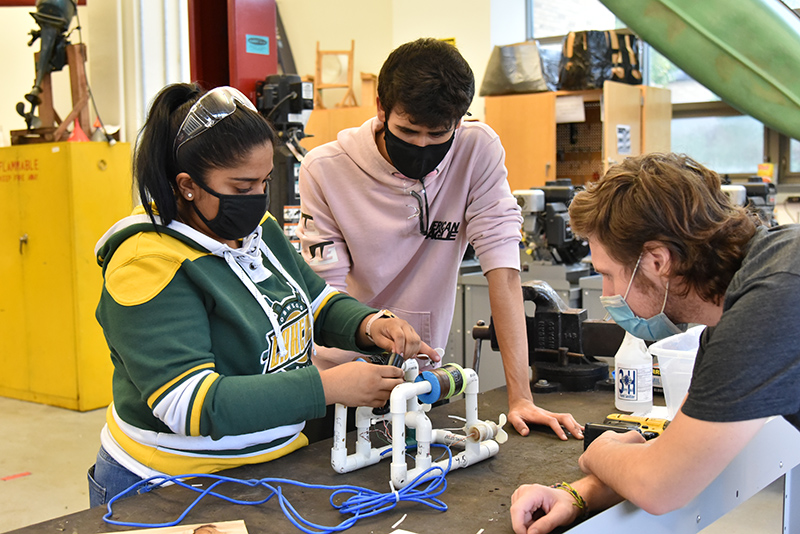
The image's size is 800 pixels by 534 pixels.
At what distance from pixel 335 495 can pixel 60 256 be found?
3455mm

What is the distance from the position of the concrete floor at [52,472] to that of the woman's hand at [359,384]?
189cm

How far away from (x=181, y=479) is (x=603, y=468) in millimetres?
692

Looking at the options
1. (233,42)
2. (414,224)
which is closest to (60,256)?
(233,42)

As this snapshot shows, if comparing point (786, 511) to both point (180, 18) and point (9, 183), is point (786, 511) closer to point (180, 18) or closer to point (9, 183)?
point (180, 18)

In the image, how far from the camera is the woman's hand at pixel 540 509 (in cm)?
104

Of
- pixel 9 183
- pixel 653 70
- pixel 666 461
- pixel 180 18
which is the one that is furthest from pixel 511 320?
pixel 653 70

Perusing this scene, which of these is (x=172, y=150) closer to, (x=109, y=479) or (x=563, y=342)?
(x=109, y=479)

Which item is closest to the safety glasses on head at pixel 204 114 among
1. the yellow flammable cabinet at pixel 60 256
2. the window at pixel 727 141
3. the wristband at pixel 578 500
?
the wristband at pixel 578 500

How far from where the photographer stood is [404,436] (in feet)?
3.92

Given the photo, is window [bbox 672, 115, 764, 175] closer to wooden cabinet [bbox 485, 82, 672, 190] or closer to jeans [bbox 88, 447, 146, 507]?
wooden cabinet [bbox 485, 82, 672, 190]

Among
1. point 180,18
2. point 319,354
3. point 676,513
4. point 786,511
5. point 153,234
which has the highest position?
point 180,18

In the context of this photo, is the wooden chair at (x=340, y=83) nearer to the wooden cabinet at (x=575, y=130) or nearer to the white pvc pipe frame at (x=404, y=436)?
the wooden cabinet at (x=575, y=130)

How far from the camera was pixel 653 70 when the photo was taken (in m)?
6.95

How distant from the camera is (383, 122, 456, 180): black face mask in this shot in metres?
1.68
